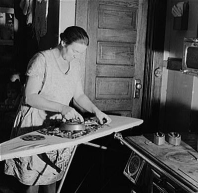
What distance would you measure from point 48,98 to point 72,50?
18.1 inches

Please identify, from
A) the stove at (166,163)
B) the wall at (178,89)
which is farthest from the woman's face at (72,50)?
the wall at (178,89)

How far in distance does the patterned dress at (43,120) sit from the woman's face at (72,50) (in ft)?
0.28

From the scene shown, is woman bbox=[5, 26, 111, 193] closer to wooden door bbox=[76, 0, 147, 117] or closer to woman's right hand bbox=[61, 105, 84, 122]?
woman's right hand bbox=[61, 105, 84, 122]

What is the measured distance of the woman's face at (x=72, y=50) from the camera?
3080mm

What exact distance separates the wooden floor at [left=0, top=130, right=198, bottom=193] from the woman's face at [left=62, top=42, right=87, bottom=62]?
157cm

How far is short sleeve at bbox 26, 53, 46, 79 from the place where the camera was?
3.05 metres

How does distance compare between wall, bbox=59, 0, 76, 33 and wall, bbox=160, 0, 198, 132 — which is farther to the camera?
wall, bbox=59, 0, 76, 33

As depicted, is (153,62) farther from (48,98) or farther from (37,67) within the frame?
(37,67)

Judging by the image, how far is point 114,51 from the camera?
14.8ft

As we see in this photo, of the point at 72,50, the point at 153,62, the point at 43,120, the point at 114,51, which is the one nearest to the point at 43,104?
the point at 43,120

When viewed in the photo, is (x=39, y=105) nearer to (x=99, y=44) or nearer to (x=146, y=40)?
(x=99, y=44)

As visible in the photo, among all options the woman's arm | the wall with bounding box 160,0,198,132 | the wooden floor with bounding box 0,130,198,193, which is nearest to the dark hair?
the woman's arm

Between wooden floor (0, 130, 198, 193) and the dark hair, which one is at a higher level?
the dark hair

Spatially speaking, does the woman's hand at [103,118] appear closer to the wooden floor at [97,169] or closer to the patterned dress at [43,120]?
the patterned dress at [43,120]
